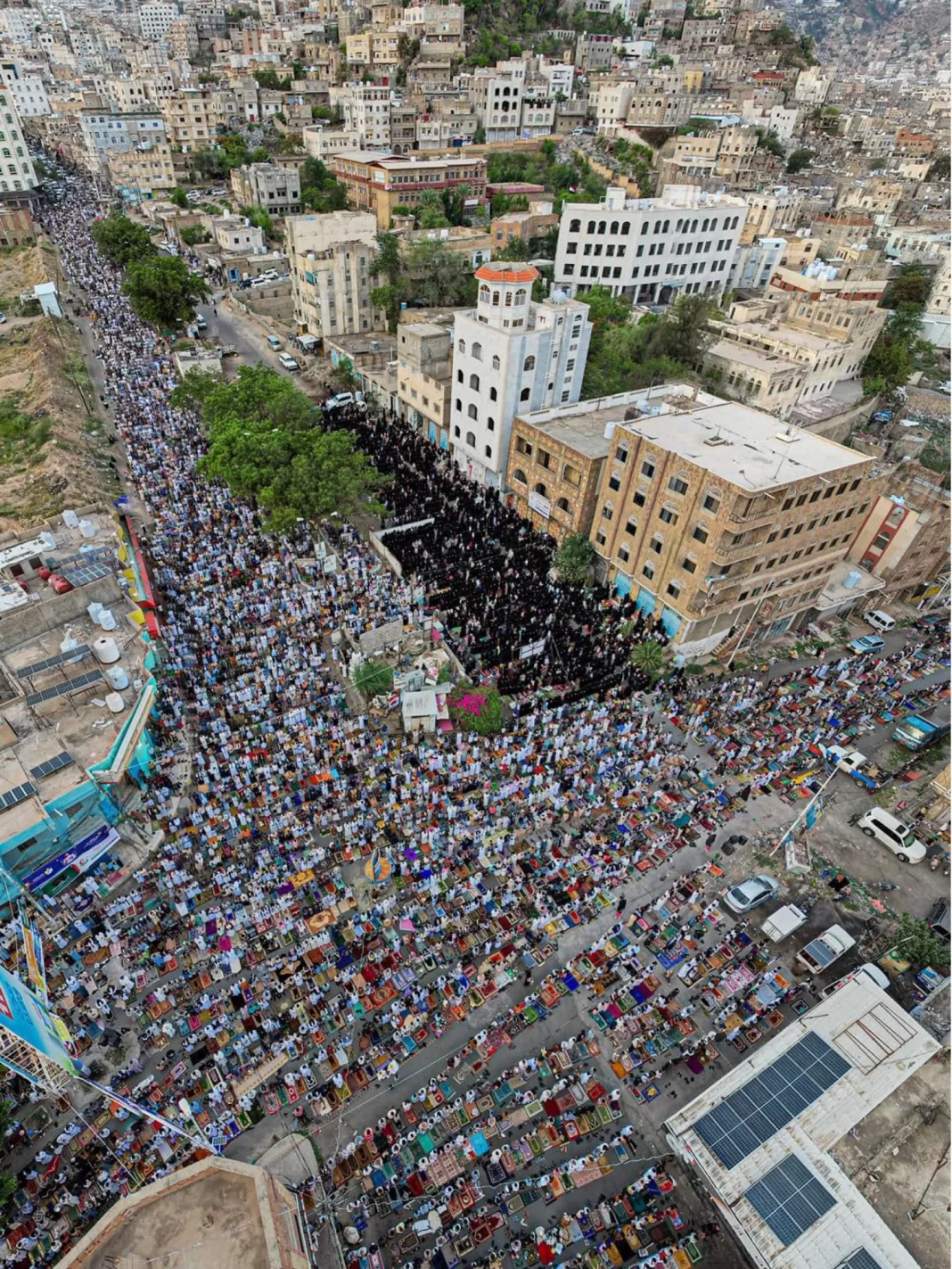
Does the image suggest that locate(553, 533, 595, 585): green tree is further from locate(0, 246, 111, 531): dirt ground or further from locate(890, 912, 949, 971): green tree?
locate(0, 246, 111, 531): dirt ground

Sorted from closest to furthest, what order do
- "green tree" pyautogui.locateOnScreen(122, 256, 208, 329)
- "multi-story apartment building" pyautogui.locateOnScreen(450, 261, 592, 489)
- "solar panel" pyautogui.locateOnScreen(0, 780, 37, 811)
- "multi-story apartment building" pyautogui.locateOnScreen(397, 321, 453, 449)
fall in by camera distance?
"solar panel" pyautogui.locateOnScreen(0, 780, 37, 811) < "multi-story apartment building" pyautogui.locateOnScreen(450, 261, 592, 489) < "multi-story apartment building" pyautogui.locateOnScreen(397, 321, 453, 449) < "green tree" pyautogui.locateOnScreen(122, 256, 208, 329)

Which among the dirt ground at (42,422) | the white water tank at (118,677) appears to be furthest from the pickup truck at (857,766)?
the dirt ground at (42,422)

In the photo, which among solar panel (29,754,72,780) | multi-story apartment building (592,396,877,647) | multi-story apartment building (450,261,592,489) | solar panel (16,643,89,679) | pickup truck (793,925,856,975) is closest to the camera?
pickup truck (793,925,856,975)

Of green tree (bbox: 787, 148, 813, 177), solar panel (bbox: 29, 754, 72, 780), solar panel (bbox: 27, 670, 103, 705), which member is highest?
green tree (bbox: 787, 148, 813, 177)

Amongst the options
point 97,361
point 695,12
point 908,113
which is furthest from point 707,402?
point 908,113

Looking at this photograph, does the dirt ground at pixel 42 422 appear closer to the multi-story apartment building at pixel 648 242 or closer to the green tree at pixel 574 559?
the green tree at pixel 574 559

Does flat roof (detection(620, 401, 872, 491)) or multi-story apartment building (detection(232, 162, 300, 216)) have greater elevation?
flat roof (detection(620, 401, 872, 491))

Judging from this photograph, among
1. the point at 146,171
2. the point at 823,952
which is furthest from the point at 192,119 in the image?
the point at 823,952

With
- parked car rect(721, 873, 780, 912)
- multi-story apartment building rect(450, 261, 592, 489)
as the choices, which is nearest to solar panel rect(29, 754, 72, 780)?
parked car rect(721, 873, 780, 912)

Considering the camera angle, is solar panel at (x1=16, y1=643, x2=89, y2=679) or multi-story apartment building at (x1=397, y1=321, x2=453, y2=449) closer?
solar panel at (x1=16, y1=643, x2=89, y2=679)
